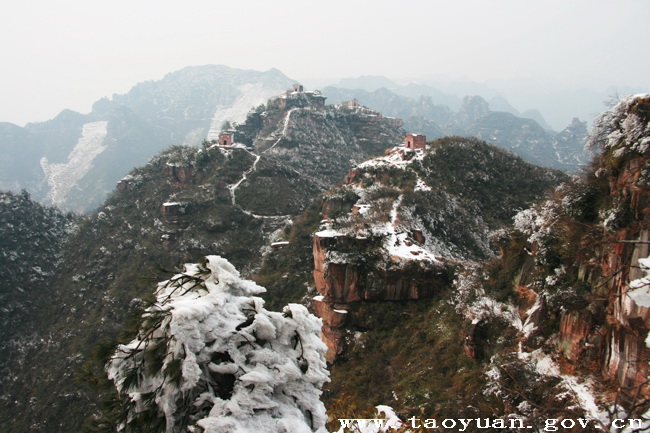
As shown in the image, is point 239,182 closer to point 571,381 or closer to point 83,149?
point 571,381

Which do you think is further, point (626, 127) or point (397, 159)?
point (397, 159)

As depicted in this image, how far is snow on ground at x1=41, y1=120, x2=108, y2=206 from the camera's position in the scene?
13150cm

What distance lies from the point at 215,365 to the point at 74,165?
556 feet

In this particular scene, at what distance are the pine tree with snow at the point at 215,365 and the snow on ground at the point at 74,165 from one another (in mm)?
138588

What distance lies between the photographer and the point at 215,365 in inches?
191

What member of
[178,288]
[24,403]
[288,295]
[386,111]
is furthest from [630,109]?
[386,111]

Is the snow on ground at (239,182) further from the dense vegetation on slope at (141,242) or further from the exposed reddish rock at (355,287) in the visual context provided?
the exposed reddish rock at (355,287)

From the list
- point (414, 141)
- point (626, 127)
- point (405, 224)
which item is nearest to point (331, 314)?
point (405, 224)

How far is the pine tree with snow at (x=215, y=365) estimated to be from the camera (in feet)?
15.1

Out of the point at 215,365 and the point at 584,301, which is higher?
the point at 215,365

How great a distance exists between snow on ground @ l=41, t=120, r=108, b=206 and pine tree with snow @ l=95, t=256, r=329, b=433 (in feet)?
455

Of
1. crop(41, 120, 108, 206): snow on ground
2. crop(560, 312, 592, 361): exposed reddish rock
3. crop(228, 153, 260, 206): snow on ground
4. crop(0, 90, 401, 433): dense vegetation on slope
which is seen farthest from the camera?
crop(41, 120, 108, 206): snow on ground

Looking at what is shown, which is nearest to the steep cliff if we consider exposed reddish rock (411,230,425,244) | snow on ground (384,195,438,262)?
snow on ground (384,195,438,262)

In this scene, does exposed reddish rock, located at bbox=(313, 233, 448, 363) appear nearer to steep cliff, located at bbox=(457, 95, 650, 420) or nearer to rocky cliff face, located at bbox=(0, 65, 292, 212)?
steep cliff, located at bbox=(457, 95, 650, 420)
